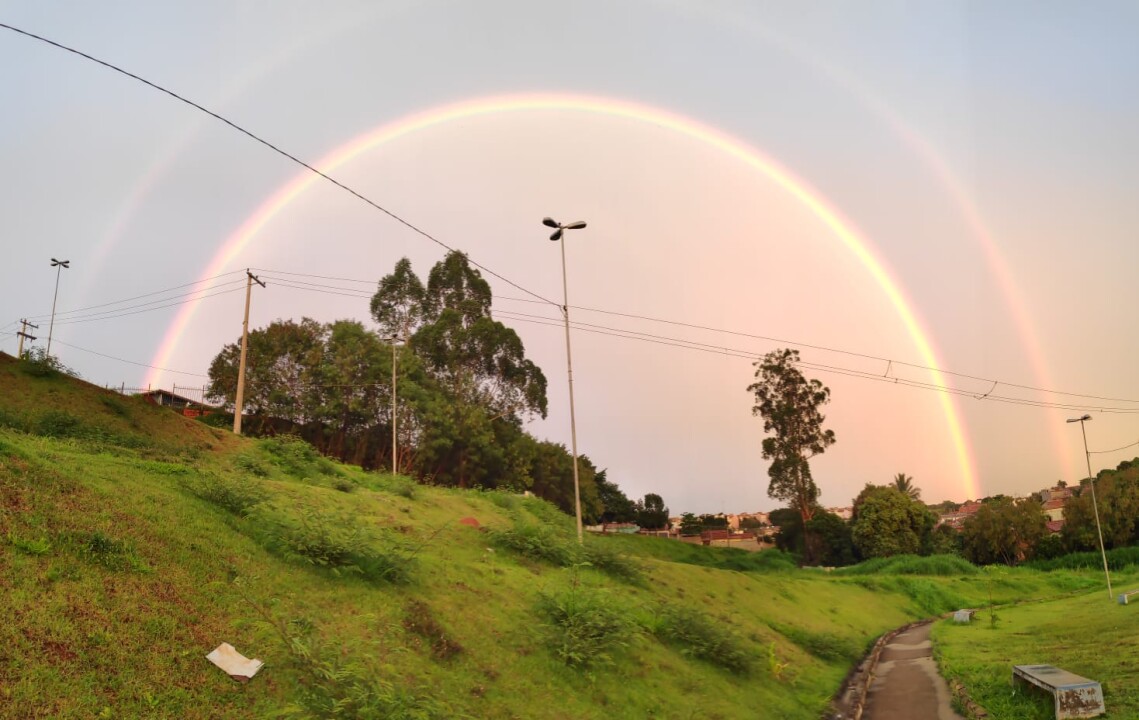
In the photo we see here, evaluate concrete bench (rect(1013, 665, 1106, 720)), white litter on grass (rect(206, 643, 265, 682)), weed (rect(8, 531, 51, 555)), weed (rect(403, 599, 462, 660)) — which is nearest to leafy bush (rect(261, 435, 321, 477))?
weed (rect(403, 599, 462, 660))

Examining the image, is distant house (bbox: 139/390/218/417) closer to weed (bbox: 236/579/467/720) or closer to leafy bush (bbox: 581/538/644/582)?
leafy bush (bbox: 581/538/644/582)

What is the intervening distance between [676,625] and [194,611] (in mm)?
12874

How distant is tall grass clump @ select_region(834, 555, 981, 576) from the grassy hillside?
4864cm

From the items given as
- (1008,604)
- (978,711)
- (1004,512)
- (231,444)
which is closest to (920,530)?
(1004,512)

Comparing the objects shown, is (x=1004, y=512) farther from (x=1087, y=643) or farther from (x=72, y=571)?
(x=72, y=571)

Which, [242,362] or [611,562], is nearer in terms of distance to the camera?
[611,562]

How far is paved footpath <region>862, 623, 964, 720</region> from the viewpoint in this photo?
63.2 feet

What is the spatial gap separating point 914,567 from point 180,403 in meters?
74.4

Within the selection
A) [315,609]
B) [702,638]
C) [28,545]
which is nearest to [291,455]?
[315,609]

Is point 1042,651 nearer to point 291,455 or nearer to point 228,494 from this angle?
point 228,494

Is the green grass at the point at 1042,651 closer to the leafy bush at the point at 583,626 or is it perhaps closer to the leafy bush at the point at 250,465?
the leafy bush at the point at 583,626

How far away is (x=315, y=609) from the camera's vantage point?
12055 mm

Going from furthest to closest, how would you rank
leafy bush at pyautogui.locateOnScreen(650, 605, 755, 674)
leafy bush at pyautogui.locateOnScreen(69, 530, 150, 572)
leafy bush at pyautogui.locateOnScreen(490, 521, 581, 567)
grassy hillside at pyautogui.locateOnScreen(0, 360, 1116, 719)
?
leafy bush at pyautogui.locateOnScreen(490, 521, 581, 567)
leafy bush at pyautogui.locateOnScreen(650, 605, 755, 674)
leafy bush at pyautogui.locateOnScreen(69, 530, 150, 572)
grassy hillside at pyautogui.locateOnScreen(0, 360, 1116, 719)

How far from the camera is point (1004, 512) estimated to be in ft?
264
